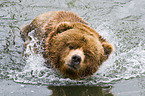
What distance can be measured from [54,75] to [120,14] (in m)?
3.32

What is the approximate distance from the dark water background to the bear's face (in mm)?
400

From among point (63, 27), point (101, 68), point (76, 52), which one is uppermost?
point (63, 27)

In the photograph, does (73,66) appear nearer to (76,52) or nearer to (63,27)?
(76,52)

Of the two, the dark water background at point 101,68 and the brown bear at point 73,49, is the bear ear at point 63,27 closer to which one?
the brown bear at point 73,49

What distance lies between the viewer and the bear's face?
10.9 ft

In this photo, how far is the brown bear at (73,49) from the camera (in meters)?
3.38

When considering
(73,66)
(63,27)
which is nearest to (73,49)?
(73,66)

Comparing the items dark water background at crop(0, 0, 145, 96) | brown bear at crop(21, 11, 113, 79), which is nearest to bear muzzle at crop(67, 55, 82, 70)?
brown bear at crop(21, 11, 113, 79)

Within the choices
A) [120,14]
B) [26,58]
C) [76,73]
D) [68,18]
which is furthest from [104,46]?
[120,14]

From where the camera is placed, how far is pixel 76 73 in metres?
3.63

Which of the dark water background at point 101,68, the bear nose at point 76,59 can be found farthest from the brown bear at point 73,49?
the dark water background at point 101,68

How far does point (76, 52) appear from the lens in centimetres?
322

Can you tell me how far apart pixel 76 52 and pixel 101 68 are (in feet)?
4.74

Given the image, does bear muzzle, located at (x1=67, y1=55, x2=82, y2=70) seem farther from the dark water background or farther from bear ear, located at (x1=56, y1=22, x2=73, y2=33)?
bear ear, located at (x1=56, y1=22, x2=73, y2=33)
